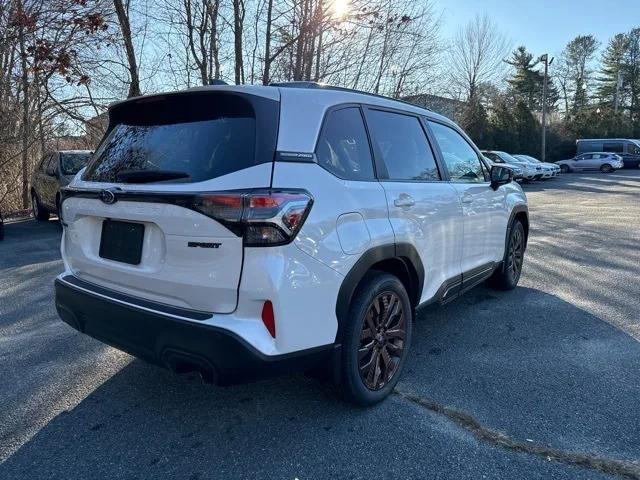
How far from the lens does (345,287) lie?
2662mm

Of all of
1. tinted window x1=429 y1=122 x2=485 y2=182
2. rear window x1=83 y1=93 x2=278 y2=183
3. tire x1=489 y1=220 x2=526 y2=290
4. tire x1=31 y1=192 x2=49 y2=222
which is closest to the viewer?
rear window x1=83 y1=93 x2=278 y2=183

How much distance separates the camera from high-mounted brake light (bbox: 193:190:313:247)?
2.30m

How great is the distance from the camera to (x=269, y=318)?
7.74 ft

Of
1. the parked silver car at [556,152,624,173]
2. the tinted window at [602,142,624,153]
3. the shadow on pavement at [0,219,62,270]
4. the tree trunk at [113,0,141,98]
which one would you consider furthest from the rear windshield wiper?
the tinted window at [602,142,624,153]

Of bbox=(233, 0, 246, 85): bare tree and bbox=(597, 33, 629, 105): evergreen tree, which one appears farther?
bbox=(597, 33, 629, 105): evergreen tree

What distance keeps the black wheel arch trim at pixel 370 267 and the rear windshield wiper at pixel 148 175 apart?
996mm

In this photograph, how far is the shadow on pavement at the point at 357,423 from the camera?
2.49 m

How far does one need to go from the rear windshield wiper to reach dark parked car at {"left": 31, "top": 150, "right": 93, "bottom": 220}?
7.76 metres

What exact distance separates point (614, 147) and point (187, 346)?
42.6 m

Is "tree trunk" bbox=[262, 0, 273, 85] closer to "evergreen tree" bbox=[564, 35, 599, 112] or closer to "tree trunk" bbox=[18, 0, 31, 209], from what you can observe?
"tree trunk" bbox=[18, 0, 31, 209]

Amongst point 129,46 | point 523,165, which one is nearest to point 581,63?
point 523,165

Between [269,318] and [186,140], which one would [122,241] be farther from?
[269,318]

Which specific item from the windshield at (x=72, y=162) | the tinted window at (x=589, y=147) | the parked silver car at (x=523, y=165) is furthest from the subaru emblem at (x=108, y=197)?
the tinted window at (x=589, y=147)

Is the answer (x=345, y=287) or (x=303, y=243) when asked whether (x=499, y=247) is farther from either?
(x=303, y=243)
